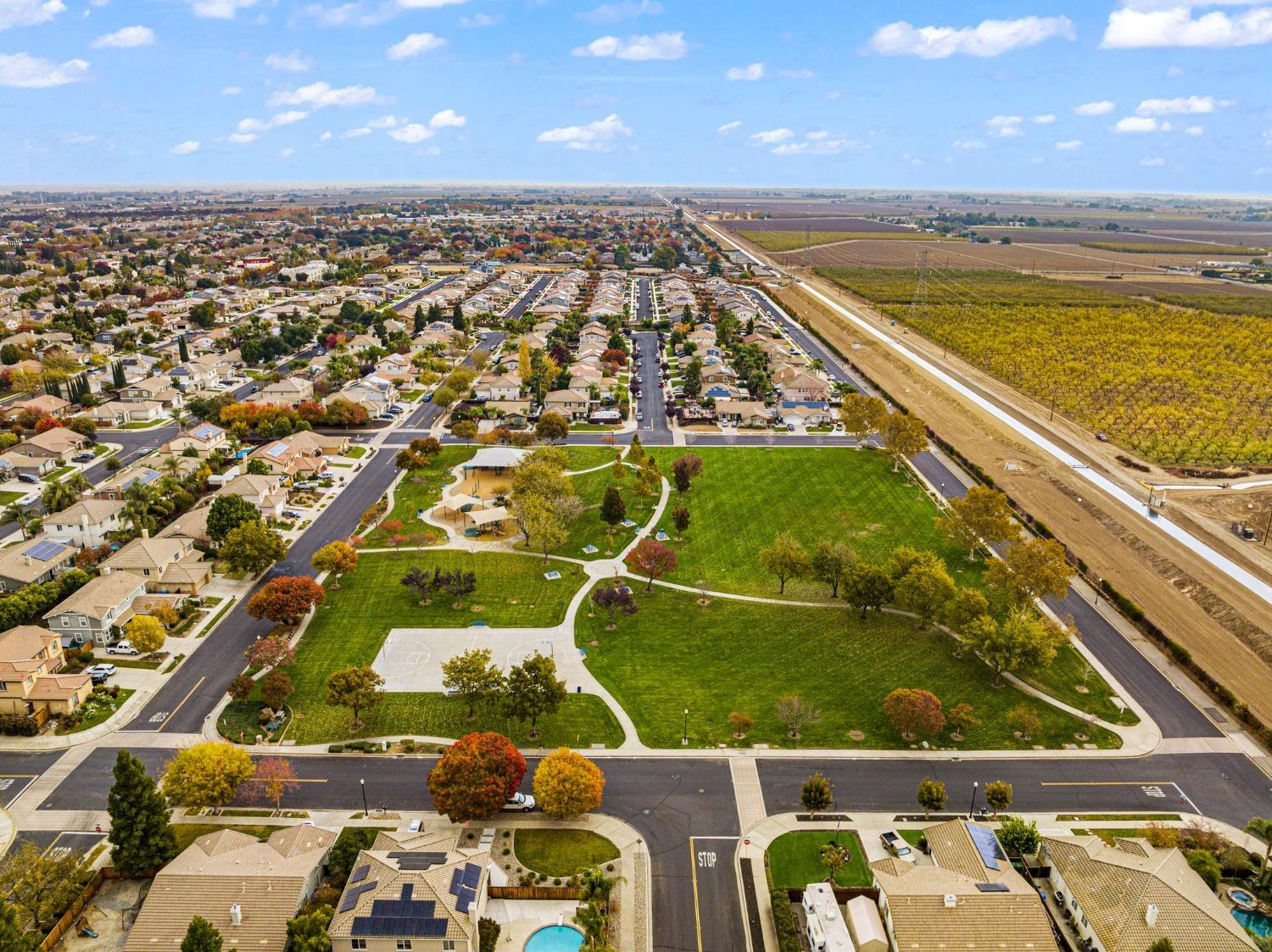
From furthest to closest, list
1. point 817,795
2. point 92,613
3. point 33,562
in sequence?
point 33,562, point 92,613, point 817,795

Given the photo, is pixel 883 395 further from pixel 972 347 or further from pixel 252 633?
pixel 252 633

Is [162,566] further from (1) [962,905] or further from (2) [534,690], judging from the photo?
(1) [962,905]

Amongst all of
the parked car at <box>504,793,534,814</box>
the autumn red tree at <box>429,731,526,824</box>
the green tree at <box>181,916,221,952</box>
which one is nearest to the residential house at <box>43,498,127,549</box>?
the autumn red tree at <box>429,731,526,824</box>

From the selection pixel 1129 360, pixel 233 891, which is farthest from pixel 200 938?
pixel 1129 360

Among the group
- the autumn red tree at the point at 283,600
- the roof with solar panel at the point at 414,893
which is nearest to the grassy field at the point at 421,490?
the autumn red tree at the point at 283,600

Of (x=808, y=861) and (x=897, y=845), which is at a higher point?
(x=897, y=845)

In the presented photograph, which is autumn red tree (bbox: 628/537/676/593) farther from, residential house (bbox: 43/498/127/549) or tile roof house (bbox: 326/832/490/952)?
residential house (bbox: 43/498/127/549)
